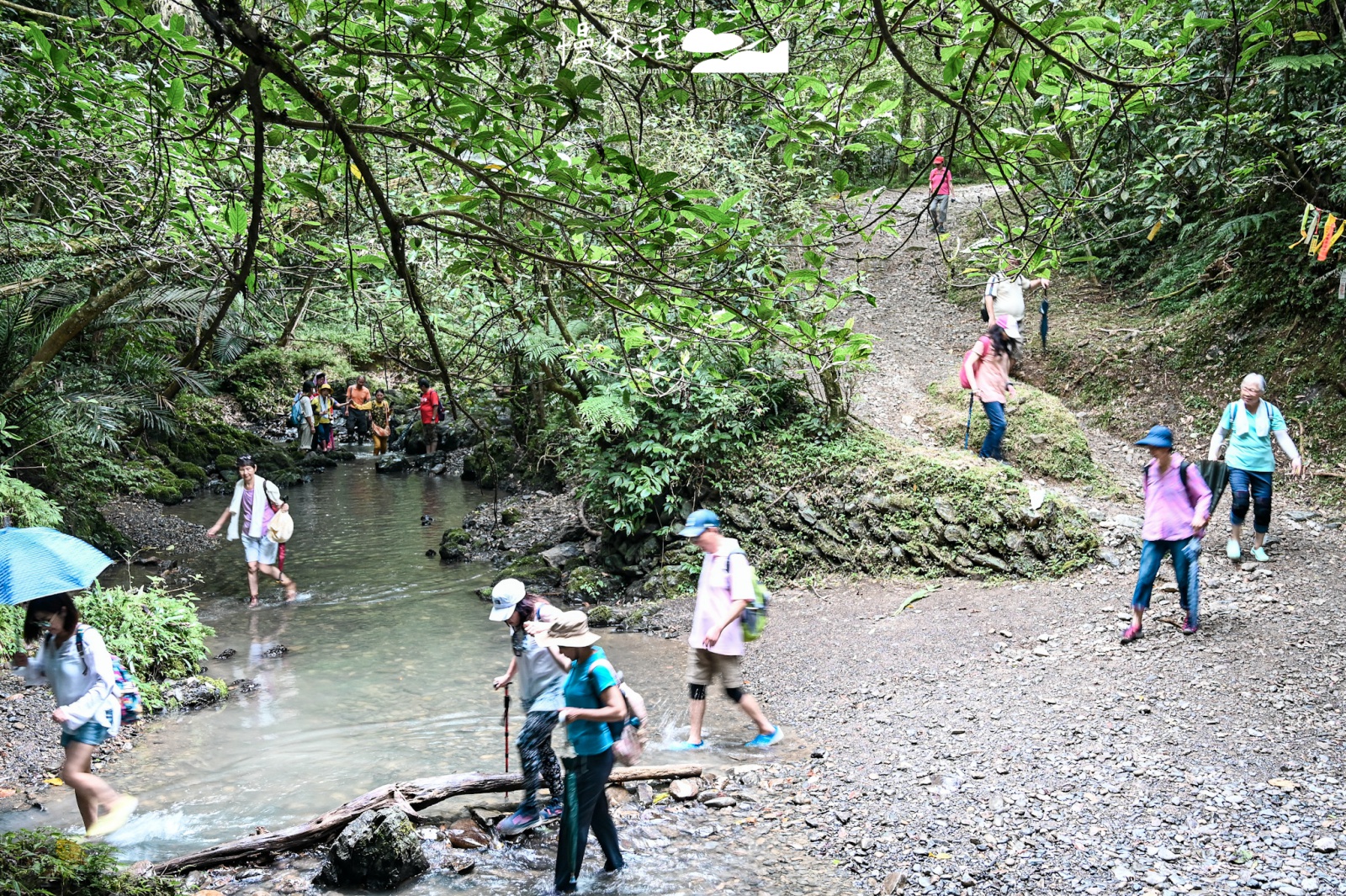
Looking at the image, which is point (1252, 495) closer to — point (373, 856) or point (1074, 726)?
point (1074, 726)

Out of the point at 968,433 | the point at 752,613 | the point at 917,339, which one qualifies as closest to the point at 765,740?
the point at 752,613

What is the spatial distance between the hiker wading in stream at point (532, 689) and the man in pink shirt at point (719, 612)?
1.36 m

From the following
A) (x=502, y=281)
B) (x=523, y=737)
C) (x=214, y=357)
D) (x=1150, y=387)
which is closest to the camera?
(x=502, y=281)

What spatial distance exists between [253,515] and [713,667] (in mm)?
7420

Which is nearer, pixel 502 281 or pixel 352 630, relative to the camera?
pixel 502 281

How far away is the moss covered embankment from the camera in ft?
33.2

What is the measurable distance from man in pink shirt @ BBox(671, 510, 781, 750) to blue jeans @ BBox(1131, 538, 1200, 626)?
3.53 metres

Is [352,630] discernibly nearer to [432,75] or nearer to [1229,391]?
[432,75]

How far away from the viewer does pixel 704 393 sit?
38.7 ft

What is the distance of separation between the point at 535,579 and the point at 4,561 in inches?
298

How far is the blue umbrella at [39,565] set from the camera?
4.82 m

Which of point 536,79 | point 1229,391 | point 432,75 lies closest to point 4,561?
point 432,75

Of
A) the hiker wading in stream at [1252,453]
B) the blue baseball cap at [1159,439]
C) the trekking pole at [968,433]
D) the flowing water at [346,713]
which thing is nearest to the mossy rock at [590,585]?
the flowing water at [346,713]

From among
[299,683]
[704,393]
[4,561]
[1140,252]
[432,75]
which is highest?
[1140,252]
